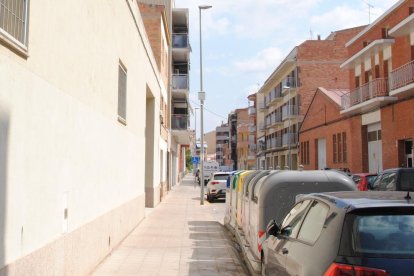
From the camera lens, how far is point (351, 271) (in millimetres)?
3379

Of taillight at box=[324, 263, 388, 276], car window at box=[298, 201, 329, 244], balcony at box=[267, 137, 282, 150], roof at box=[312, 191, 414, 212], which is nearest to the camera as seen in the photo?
taillight at box=[324, 263, 388, 276]

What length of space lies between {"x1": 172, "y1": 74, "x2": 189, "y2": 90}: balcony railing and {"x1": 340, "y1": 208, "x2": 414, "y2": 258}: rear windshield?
117 ft

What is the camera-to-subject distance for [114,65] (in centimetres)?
980

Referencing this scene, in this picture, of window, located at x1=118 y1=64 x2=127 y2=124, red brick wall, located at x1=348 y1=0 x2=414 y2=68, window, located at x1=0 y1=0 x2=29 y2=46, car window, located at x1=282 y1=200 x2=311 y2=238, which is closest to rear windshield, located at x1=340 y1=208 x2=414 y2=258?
car window, located at x1=282 y1=200 x2=311 y2=238

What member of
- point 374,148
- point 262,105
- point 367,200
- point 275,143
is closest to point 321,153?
point 374,148

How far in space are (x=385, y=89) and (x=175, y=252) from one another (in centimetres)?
2140

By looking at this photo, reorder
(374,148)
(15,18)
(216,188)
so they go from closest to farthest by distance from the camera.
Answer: (15,18) → (216,188) → (374,148)

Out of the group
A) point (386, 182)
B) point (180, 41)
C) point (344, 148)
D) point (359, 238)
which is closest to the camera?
point (359, 238)

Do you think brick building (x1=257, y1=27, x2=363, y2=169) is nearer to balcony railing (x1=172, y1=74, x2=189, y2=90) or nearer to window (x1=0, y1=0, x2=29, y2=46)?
balcony railing (x1=172, y1=74, x2=189, y2=90)

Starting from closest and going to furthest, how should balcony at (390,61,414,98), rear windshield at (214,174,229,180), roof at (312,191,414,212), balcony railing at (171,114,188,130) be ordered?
roof at (312,191,414,212) → balcony at (390,61,414,98) → rear windshield at (214,174,229,180) → balcony railing at (171,114,188,130)

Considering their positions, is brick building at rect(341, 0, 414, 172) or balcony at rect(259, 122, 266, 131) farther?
balcony at rect(259, 122, 266, 131)

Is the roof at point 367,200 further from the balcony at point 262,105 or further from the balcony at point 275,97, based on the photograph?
the balcony at point 262,105

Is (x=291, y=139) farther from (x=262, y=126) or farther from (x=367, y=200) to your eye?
(x=367, y=200)

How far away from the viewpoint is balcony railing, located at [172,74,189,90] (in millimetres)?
39156
